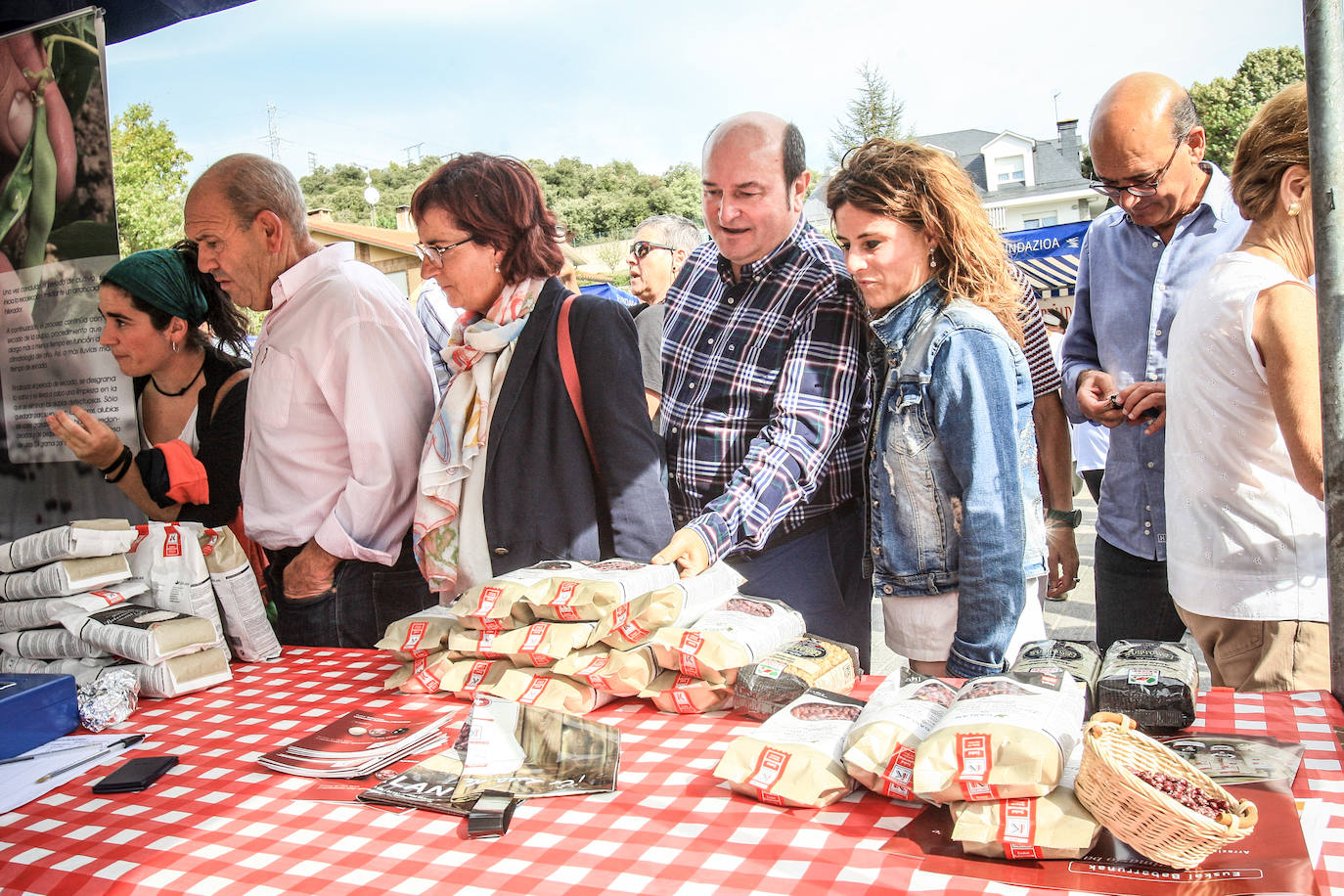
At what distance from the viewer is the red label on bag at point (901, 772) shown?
115 centimetres

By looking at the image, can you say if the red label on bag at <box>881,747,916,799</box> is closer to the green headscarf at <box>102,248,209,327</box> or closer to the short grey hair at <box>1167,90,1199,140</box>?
the short grey hair at <box>1167,90,1199,140</box>

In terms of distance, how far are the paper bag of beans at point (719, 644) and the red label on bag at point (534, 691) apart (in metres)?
0.21

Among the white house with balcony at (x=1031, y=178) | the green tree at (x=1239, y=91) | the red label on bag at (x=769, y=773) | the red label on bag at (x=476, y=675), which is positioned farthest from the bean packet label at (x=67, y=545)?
the white house with balcony at (x=1031, y=178)

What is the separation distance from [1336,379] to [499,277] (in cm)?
171

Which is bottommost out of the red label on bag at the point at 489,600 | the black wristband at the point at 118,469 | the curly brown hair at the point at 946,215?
the red label on bag at the point at 489,600

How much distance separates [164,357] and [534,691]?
202 cm

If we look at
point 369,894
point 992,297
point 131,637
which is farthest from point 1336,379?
point 131,637

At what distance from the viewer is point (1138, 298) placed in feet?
7.70

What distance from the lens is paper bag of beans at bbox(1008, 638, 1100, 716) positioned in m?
1.30

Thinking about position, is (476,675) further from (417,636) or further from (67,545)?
→ (67,545)

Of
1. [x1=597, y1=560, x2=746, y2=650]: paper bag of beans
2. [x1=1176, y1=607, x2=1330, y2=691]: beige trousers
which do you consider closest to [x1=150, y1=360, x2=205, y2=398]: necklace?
[x1=597, y1=560, x2=746, y2=650]: paper bag of beans

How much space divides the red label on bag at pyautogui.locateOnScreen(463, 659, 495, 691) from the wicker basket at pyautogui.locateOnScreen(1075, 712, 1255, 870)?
3.40ft

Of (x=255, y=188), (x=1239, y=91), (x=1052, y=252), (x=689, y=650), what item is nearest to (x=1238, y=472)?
(x=689, y=650)

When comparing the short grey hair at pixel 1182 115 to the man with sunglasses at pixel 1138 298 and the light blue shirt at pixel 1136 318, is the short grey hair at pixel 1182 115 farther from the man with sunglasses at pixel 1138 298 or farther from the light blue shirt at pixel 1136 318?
the light blue shirt at pixel 1136 318
